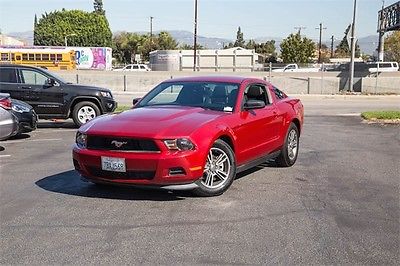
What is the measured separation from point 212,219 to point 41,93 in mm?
9528

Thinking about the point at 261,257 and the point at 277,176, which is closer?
the point at 261,257

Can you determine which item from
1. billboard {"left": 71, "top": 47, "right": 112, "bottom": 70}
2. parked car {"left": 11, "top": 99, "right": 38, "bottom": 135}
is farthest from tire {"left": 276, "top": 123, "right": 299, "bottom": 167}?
billboard {"left": 71, "top": 47, "right": 112, "bottom": 70}

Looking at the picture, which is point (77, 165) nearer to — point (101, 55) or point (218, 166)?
point (218, 166)

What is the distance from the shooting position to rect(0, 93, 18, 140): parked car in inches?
395

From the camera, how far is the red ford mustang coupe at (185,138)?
5930 mm

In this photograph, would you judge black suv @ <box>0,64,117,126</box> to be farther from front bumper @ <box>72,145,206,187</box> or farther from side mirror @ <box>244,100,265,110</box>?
front bumper @ <box>72,145,206,187</box>

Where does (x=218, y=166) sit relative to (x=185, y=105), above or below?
below

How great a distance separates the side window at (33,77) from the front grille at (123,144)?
27.1ft

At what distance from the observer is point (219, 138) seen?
6438 millimetres

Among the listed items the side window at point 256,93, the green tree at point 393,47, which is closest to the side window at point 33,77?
the side window at point 256,93

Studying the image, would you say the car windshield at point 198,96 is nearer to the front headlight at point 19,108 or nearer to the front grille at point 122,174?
the front grille at point 122,174

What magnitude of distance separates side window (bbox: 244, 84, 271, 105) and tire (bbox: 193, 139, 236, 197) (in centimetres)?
122

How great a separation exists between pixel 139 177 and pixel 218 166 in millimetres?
1048

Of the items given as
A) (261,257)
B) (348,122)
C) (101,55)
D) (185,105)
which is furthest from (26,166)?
(101,55)
